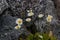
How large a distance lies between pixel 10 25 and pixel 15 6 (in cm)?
40

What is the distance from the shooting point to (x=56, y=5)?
10.7 ft

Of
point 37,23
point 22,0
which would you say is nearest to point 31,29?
point 37,23

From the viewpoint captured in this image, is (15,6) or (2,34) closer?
(2,34)

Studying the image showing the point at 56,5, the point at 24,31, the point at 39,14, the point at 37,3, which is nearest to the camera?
the point at 24,31

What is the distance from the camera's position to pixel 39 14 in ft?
9.14

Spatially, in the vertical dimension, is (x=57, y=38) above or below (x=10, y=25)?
below

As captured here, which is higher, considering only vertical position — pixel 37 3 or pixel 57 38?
pixel 37 3

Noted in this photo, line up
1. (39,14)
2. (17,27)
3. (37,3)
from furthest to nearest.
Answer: (37,3), (39,14), (17,27)

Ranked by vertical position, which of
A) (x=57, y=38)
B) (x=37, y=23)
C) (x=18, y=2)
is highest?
(x=18, y=2)

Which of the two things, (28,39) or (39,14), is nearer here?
(28,39)

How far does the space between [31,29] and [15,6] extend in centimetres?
42

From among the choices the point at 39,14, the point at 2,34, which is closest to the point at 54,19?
the point at 39,14

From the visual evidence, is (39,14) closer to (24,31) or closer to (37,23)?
(37,23)

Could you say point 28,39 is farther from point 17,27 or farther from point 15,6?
point 15,6
